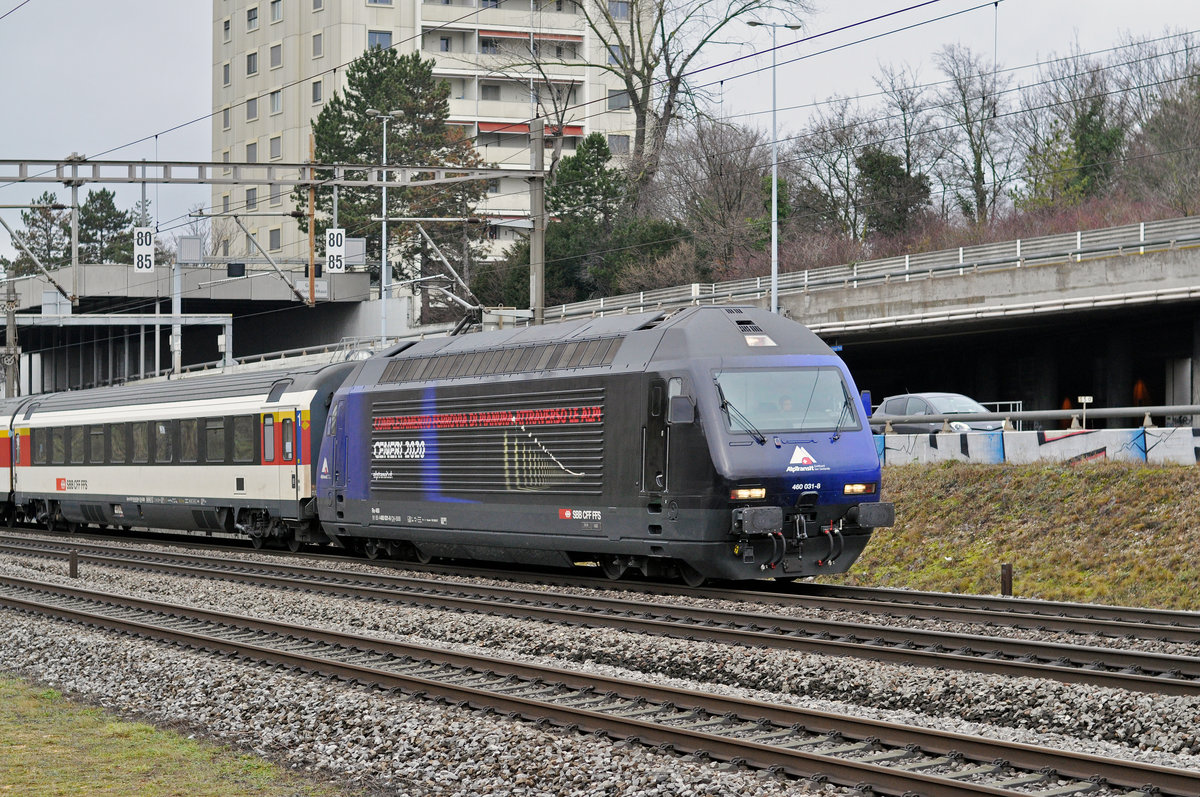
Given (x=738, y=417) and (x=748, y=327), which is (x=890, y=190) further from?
(x=738, y=417)

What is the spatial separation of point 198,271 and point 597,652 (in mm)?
65127

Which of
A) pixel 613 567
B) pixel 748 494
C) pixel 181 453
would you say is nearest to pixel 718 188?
pixel 181 453

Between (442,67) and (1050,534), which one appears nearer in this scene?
(1050,534)

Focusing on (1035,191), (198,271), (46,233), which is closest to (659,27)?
(1035,191)

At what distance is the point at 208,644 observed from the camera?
46.1ft

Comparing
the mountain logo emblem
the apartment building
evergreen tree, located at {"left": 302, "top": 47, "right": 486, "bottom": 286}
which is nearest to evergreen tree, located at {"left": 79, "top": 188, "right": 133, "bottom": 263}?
the apartment building

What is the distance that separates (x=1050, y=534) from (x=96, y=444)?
20.5 metres

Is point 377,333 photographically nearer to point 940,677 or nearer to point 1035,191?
point 1035,191

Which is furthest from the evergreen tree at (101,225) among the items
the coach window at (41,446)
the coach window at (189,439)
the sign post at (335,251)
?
the coach window at (189,439)

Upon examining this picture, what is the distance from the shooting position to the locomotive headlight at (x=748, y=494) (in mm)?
15867

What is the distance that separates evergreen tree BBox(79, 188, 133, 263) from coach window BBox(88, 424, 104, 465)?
A: 320 ft

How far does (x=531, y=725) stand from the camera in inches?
389

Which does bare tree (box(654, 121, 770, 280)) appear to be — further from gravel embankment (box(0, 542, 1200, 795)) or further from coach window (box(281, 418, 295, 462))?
gravel embankment (box(0, 542, 1200, 795))

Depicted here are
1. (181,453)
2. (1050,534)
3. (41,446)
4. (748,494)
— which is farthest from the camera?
A: (41,446)
